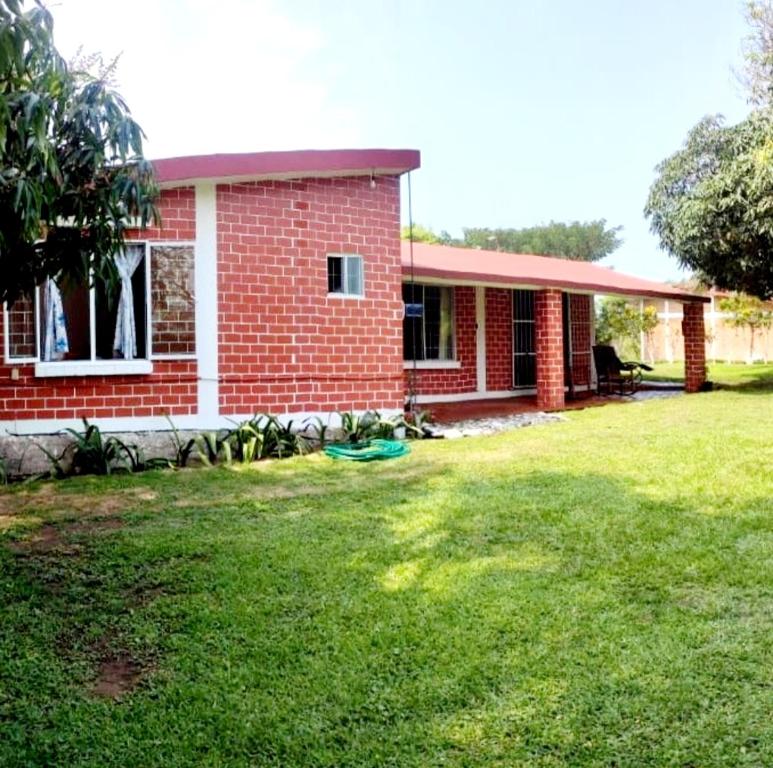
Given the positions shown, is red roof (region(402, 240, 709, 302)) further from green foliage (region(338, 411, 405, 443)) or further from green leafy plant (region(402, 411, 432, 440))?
green foliage (region(338, 411, 405, 443))

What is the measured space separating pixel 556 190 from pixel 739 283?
3160 centimetres

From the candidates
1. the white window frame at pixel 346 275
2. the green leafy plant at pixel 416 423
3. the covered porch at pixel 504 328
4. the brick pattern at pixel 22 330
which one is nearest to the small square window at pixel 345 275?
the white window frame at pixel 346 275

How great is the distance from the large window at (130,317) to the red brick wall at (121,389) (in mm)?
201

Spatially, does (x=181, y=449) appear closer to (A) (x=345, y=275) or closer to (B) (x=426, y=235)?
(A) (x=345, y=275)

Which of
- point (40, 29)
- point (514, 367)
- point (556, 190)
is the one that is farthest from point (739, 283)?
point (556, 190)

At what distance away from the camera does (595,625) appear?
12.8 feet

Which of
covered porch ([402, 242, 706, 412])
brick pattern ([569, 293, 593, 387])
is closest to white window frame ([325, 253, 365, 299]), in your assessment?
covered porch ([402, 242, 706, 412])

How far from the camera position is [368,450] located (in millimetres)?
9328

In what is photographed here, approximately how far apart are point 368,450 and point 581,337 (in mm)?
10261

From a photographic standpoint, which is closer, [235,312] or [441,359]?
[235,312]

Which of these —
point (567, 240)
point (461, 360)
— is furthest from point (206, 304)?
point (567, 240)

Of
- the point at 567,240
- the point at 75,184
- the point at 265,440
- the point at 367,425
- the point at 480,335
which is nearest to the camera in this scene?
the point at 75,184

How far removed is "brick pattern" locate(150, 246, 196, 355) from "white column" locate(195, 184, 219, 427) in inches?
3.9

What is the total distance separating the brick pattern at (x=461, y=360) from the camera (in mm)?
14898
